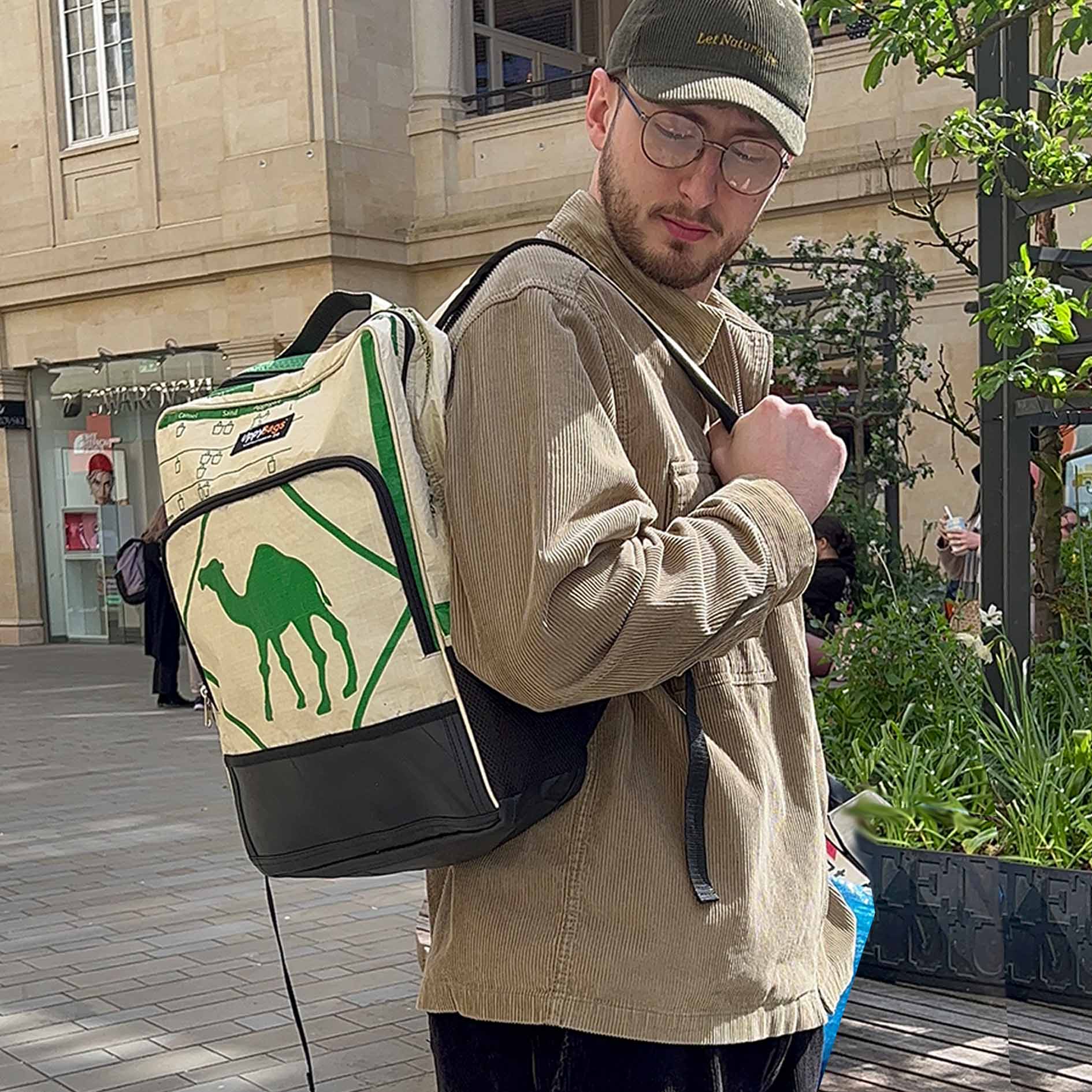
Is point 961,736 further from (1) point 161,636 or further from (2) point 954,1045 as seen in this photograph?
(1) point 161,636

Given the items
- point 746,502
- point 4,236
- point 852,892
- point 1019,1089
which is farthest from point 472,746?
point 4,236

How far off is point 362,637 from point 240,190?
56.0 feet

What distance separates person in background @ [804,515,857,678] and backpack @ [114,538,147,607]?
6714 millimetres

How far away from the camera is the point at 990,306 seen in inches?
188

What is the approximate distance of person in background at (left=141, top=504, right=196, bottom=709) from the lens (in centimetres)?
1289

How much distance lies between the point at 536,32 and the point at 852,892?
18190 millimetres

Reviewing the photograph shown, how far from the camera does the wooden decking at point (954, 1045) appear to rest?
4047mm

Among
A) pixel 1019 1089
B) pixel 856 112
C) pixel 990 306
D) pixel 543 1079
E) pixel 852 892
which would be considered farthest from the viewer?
pixel 856 112

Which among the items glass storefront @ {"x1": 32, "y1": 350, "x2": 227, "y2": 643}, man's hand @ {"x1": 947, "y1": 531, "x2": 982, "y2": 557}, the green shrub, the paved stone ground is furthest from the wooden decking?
glass storefront @ {"x1": 32, "y1": 350, "x2": 227, "y2": 643}

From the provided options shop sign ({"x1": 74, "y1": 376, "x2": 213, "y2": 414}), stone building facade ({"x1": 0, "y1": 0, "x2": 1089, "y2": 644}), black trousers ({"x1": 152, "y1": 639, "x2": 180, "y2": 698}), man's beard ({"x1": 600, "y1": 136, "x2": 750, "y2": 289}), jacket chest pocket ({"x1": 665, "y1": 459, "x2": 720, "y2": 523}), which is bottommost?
black trousers ({"x1": 152, "y1": 639, "x2": 180, "y2": 698})

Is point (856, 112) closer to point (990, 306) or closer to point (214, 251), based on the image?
point (214, 251)

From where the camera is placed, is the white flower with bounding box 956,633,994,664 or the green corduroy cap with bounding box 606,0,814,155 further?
the white flower with bounding box 956,633,994,664

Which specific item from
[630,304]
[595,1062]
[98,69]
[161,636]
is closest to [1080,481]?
[161,636]

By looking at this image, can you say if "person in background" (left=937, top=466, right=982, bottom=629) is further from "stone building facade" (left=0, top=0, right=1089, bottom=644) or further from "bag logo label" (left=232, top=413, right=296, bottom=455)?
"bag logo label" (left=232, top=413, right=296, bottom=455)
